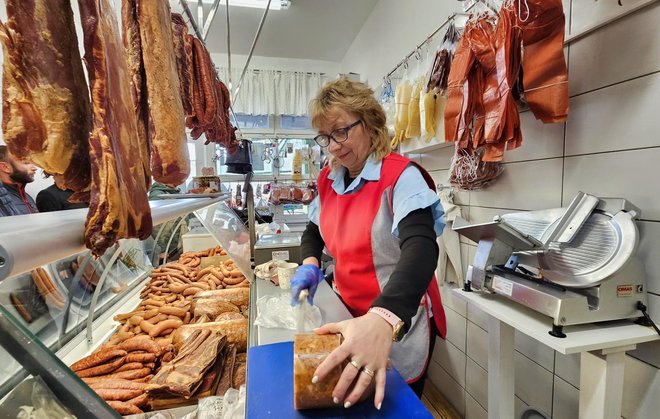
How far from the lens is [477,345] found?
6.45ft

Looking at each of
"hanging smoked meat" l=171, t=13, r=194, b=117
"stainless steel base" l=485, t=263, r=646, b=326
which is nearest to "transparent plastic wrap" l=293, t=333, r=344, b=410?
"stainless steel base" l=485, t=263, r=646, b=326

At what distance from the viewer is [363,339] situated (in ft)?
2.06

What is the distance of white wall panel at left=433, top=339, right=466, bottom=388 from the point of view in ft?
7.03

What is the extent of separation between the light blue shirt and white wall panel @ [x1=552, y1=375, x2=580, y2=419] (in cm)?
105

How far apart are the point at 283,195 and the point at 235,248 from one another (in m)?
2.91

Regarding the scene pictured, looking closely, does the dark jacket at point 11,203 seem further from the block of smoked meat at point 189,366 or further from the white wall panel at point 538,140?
the white wall panel at point 538,140

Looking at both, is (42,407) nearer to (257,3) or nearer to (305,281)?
(305,281)

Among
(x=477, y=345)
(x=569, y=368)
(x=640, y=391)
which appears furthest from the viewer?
(x=477, y=345)

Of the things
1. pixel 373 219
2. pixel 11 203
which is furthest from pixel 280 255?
pixel 11 203

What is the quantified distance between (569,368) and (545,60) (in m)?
1.32

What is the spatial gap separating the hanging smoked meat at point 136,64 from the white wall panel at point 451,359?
90.9 inches

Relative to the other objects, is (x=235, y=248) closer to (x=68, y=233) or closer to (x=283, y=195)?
(x=68, y=233)

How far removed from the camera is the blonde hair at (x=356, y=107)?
1161 mm

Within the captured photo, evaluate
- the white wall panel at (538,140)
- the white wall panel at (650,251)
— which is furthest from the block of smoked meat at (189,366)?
the white wall panel at (538,140)
